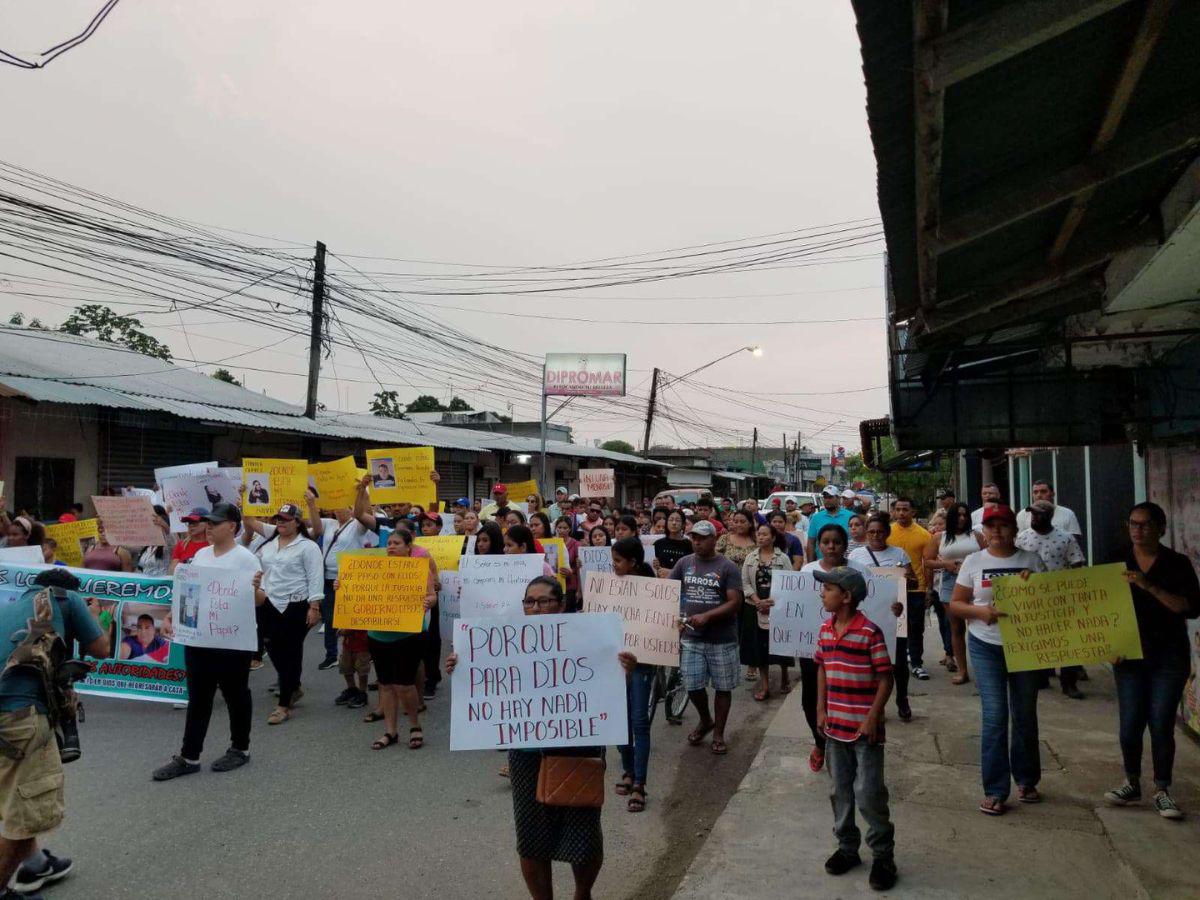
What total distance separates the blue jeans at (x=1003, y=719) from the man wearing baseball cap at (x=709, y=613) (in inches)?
66.4

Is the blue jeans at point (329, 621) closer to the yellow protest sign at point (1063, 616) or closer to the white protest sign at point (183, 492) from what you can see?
the white protest sign at point (183, 492)

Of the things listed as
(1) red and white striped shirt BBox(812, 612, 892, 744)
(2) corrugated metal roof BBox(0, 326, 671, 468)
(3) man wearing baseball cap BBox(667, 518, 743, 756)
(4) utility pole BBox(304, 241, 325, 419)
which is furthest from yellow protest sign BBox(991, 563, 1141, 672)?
(4) utility pole BBox(304, 241, 325, 419)

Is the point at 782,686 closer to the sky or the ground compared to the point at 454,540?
closer to the ground

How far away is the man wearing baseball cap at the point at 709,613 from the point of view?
20.1 ft

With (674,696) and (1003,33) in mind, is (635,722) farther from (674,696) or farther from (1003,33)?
(1003,33)

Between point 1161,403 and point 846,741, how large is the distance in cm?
431

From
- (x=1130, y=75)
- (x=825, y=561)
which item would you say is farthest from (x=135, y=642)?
(x=1130, y=75)

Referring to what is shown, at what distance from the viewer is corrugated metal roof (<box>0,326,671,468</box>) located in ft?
45.2

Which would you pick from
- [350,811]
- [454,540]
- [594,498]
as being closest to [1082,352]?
[454,540]

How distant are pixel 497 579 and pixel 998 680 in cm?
334

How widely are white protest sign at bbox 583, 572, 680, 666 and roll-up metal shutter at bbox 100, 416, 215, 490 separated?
1236 cm

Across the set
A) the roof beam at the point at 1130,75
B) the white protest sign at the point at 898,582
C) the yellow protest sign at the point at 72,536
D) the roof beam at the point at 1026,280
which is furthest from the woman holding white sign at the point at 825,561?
the yellow protest sign at the point at 72,536

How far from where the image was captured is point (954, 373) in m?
6.72

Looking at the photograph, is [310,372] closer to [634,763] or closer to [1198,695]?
[634,763]
